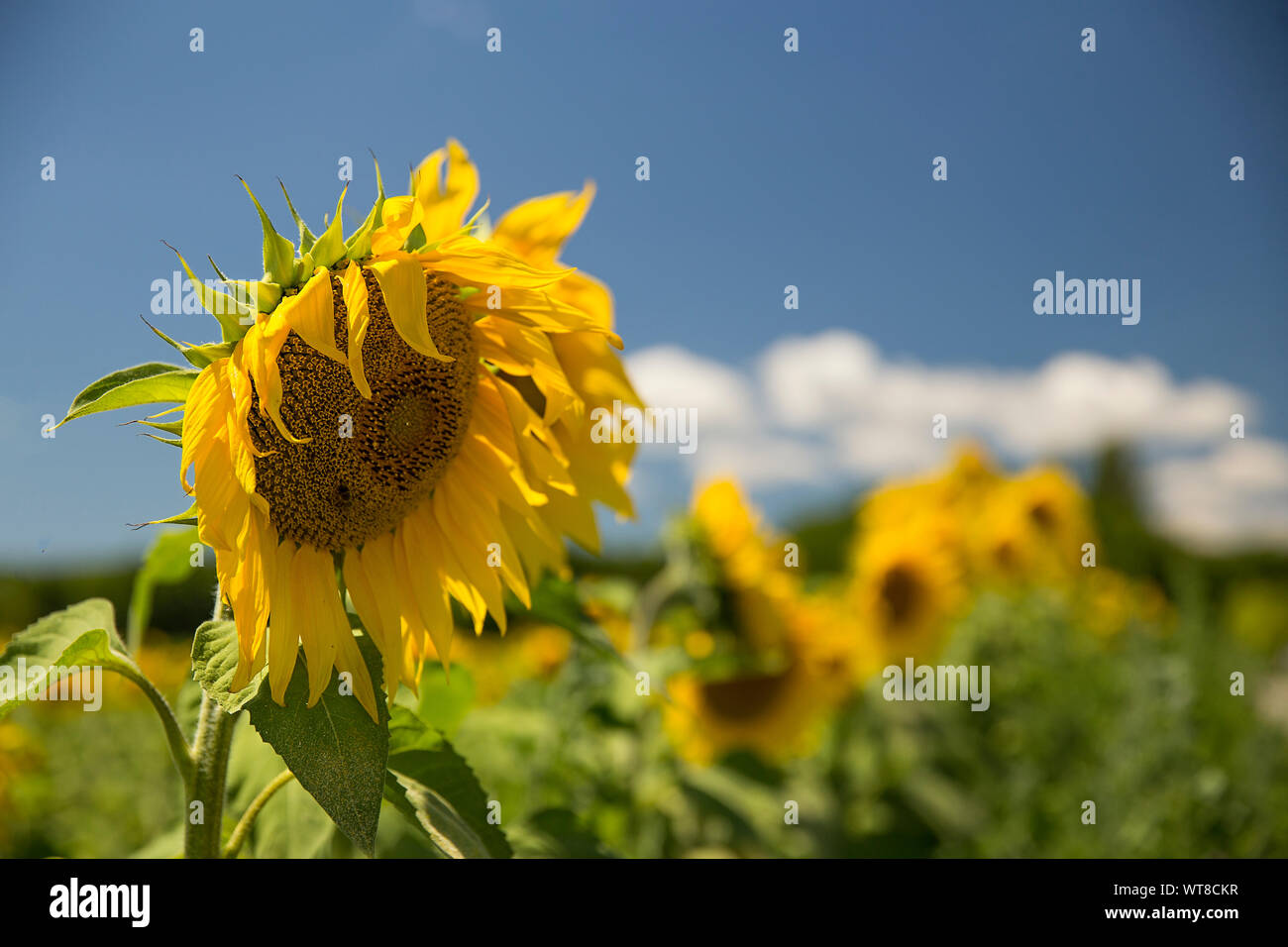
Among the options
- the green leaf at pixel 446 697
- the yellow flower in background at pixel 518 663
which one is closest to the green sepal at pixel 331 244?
the green leaf at pixel 446 697

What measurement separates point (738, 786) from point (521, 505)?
7.13 ft

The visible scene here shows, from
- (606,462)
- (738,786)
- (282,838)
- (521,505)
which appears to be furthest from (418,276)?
(738,786)

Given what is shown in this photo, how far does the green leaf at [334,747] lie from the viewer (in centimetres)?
95

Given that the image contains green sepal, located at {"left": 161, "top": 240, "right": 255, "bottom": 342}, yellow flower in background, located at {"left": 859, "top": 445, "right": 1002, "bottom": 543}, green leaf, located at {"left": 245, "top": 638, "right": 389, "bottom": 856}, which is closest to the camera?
green leaf, located at {"left": 245, "top": 638, "right": 389, "bottom": 856}

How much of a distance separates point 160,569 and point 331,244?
645mm

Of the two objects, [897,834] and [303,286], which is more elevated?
[303,286]

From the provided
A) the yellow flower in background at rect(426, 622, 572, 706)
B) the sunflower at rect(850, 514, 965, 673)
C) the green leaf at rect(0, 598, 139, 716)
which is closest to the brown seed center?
the green leaf at rect(0, 598, 139, 716)

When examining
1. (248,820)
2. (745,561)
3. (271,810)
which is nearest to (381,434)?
(248,820)

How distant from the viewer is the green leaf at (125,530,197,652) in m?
1.38

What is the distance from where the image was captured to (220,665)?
1.08 m

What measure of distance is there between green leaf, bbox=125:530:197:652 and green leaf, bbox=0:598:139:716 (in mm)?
144

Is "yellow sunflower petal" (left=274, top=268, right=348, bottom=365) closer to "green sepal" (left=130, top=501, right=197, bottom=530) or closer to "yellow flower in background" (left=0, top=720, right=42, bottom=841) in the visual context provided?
"green sepal" (left=130, top=501, right=197, bottom=530)
